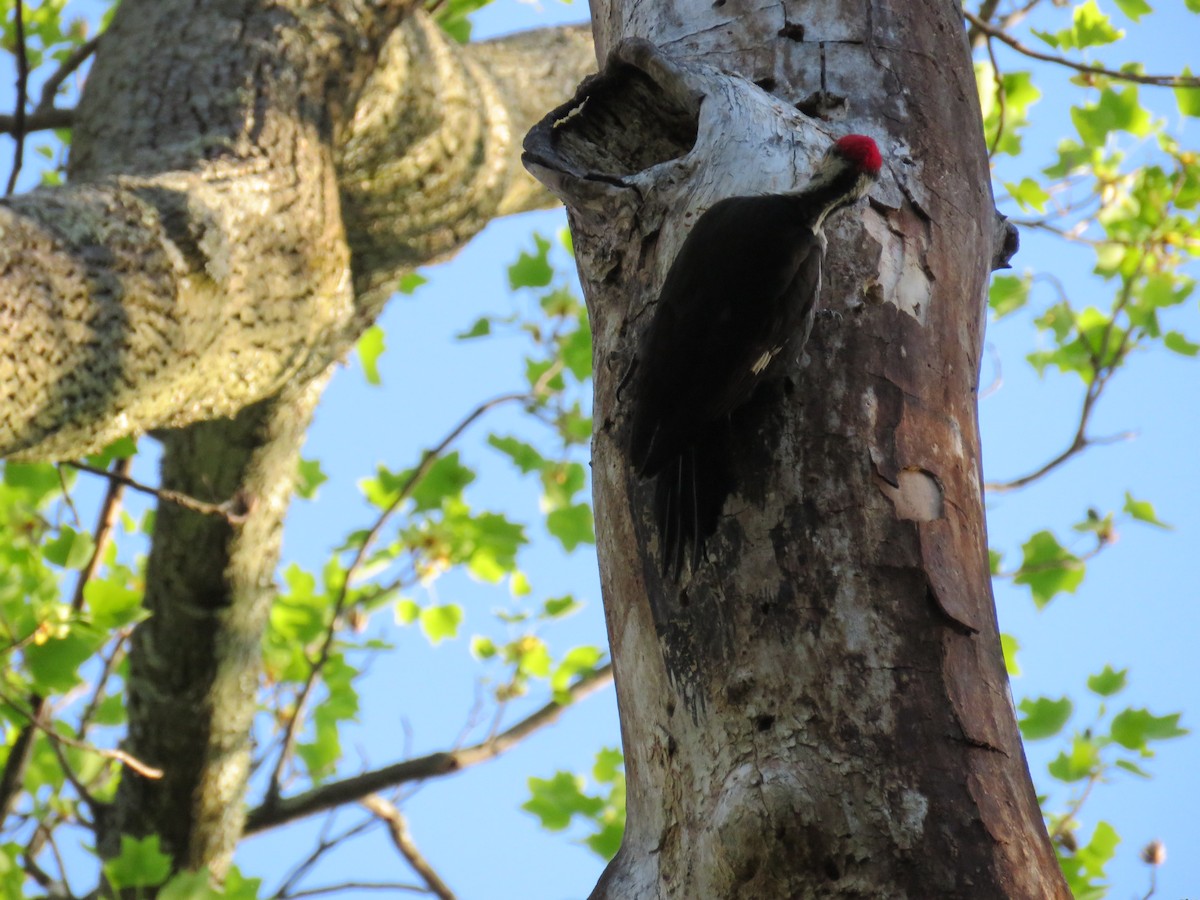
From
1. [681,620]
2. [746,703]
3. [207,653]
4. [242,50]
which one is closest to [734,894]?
[746,703]

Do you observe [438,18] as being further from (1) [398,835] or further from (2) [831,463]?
(2) [831,463]

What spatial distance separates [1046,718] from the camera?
380cm

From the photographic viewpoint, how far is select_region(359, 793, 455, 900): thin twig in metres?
4.57

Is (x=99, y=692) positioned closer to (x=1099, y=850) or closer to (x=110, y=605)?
(x=110, y=605)

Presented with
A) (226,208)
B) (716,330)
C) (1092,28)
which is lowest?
(716,330)

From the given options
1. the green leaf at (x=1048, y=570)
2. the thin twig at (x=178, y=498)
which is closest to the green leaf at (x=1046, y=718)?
the green leaf at (x=1048, y=570)

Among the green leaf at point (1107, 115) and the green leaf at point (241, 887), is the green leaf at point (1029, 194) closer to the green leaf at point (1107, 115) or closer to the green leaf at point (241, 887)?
the green leaf at point (1107, 115)

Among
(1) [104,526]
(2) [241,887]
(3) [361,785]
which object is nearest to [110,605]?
(2) [241,887]

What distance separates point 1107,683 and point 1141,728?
292mm

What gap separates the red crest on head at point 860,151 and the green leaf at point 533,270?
11.5ft

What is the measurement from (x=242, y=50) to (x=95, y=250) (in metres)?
0.93

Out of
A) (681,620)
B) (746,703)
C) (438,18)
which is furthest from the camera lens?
(438,18)

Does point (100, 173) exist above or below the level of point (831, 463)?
above

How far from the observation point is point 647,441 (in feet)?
5.97
